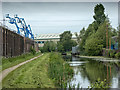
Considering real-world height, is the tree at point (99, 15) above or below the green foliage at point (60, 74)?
above

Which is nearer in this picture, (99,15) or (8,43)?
(8,43)

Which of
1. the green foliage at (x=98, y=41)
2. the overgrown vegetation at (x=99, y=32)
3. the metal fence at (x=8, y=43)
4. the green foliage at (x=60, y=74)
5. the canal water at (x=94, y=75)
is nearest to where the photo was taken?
the green foliage at (x=60, y=74)

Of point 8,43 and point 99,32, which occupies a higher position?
point 99,32

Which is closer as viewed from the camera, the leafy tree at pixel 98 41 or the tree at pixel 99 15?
the leafy tree at pixel 98 41

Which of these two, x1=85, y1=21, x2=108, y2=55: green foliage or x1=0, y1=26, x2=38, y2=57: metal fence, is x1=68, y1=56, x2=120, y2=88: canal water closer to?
x1=0, y1=26, x2=38, y2=57: metal fence

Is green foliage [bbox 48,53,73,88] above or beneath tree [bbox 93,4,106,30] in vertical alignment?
beneath

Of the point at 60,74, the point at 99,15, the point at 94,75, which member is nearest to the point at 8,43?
the point at 94,75

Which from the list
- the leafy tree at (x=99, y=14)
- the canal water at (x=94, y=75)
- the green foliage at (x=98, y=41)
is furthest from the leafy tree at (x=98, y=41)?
the canal water at (x=94, y=75)

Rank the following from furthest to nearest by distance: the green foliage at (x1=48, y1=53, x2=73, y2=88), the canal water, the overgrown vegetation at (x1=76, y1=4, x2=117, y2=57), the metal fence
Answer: the overgrown vegetation at (x1=76, y1=4, x2=117, y2=57)
the metal fence
the canal water
the green foliage at (x1=48, y1=53, x2=73, y2=88)

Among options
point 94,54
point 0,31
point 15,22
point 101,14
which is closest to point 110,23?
point 101,14

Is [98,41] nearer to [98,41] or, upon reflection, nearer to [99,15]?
[98,41]

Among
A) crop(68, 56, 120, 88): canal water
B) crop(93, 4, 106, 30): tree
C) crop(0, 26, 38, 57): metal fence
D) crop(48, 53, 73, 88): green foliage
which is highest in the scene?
crop(93, 4, 106, 30): tree

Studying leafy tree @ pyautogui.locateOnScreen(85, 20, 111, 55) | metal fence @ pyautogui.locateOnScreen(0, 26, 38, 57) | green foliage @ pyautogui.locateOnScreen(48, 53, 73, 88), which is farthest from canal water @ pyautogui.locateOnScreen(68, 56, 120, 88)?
leafy tree @ pyautogui.locateOnScreen(85, 20, 111, 55)

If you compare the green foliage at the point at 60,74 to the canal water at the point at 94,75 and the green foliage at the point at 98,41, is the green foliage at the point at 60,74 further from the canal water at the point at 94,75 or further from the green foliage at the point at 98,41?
the green foliage at the point at 98,41
